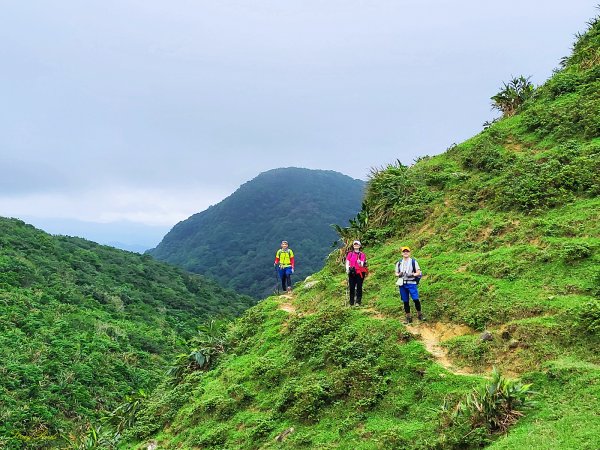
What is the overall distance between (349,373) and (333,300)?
529 centimetres

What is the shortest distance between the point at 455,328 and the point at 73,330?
1415 inches

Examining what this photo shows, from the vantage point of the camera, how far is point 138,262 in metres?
74.4

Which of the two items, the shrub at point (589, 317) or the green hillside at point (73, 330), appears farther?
the green hillside at point (73, 330)

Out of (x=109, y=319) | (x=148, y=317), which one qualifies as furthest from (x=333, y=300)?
(x=148, y=317)

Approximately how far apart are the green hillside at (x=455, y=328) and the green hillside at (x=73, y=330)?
667cm

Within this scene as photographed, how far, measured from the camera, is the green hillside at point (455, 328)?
7.59 m

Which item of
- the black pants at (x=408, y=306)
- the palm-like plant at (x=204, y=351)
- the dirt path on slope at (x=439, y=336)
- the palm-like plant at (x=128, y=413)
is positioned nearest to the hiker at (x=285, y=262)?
the palm-like plant at (x=204, y=351)

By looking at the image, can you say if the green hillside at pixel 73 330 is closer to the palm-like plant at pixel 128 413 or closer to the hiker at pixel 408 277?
the palm-like plant at pixel 128 413

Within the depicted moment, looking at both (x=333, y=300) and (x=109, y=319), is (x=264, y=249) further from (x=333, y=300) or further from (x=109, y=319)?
(x=333, y=300)

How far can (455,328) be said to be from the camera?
10.9 meters

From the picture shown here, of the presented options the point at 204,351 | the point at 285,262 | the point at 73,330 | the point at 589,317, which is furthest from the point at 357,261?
the point at 73,330

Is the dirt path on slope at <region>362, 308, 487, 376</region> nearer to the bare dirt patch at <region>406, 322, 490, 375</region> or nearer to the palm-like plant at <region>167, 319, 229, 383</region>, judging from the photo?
the bare dirt patch at <region>406, 322, 490, 375</region>

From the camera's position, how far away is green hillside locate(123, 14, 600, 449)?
24.9ft

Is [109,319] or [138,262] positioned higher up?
[138,262]
